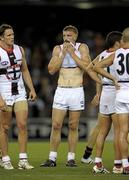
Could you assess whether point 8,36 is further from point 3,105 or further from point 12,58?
point 3,105

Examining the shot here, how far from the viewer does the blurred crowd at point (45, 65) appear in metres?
22.4

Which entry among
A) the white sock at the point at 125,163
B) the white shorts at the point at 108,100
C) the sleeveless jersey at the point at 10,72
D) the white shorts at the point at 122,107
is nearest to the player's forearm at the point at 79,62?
the white shorts at the point at 108,100

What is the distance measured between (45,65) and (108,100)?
1190cm

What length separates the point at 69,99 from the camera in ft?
43.8

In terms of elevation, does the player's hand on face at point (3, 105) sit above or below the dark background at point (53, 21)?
below

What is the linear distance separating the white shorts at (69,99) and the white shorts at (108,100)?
67 cm

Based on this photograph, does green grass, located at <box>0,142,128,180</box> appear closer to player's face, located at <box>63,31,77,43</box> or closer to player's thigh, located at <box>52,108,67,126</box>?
player's thigh, located at <box>52,108,67,126</box>

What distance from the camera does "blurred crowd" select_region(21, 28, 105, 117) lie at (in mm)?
22391

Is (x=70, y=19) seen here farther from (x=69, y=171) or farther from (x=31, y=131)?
(x=69, y=171)

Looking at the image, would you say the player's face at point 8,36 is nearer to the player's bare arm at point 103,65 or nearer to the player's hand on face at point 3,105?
the player's hand on face at point 3,105

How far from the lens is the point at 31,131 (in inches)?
840

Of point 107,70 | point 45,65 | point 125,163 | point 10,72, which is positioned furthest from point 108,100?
point 45,65

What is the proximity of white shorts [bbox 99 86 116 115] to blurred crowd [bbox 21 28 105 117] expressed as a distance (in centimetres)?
830

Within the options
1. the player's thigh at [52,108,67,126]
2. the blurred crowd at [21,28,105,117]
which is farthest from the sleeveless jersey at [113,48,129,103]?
the blurred crowd at [21,28,105,117]
